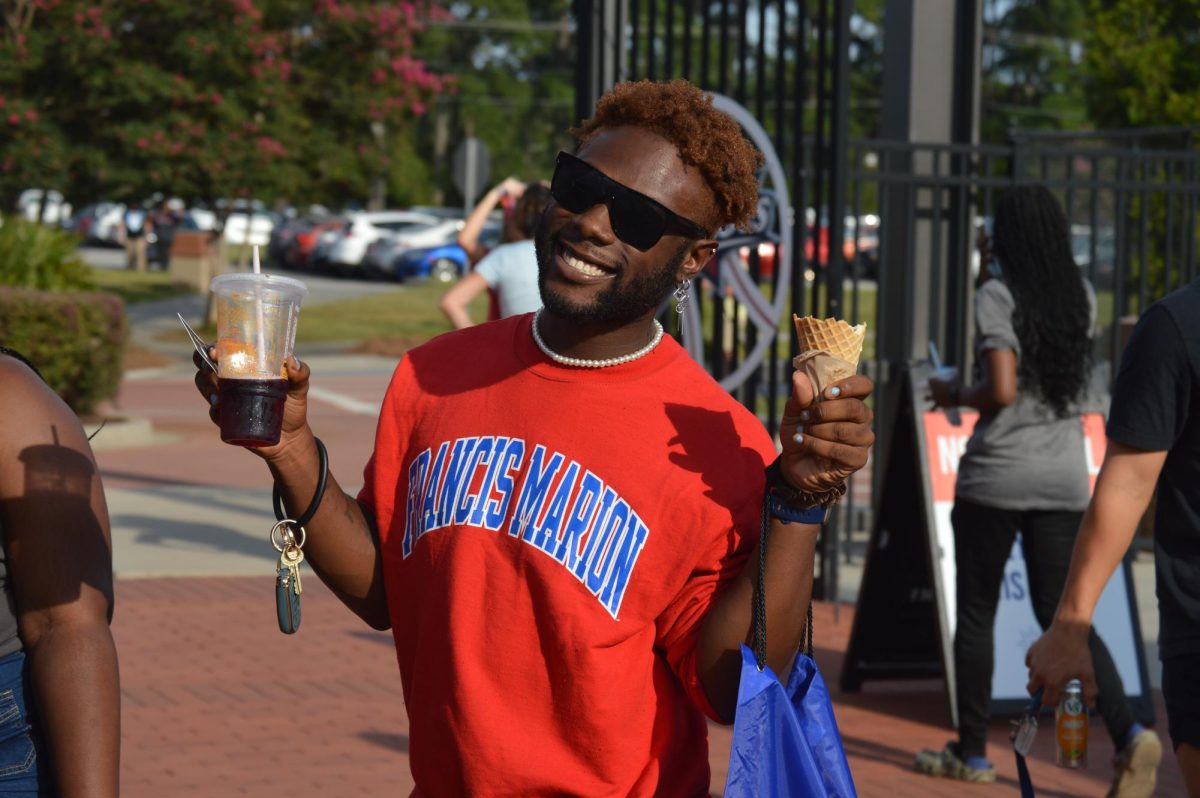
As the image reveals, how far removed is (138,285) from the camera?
38125 millimetres

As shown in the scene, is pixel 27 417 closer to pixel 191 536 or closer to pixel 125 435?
pixel 191 536

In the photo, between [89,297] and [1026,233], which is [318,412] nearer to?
[89,297]

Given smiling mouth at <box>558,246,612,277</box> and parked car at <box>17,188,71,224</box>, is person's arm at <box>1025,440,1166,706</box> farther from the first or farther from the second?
parked car at <box>17,188,71,224</box>

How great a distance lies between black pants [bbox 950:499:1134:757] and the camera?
19.4 ft

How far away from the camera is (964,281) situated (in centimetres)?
940

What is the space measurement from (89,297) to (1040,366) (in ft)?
35.5

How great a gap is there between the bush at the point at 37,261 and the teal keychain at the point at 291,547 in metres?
14.0

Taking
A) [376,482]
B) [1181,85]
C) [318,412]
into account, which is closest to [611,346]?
[376,482]

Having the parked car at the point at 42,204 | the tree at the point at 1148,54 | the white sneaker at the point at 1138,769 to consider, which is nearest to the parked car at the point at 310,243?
the parked car at the point at 42,204

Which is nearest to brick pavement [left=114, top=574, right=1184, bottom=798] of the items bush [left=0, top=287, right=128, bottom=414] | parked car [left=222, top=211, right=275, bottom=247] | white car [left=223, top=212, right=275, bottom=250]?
bush [left=0, top=287, right=128, bottom=414]

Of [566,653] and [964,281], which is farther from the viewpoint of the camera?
[964,281]

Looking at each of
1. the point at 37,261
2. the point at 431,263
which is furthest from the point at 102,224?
the point at 37,261

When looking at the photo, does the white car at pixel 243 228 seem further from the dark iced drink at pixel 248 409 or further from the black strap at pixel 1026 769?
the dark iced drink at pixel 248 409

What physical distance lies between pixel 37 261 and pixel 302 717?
10.7 metres
